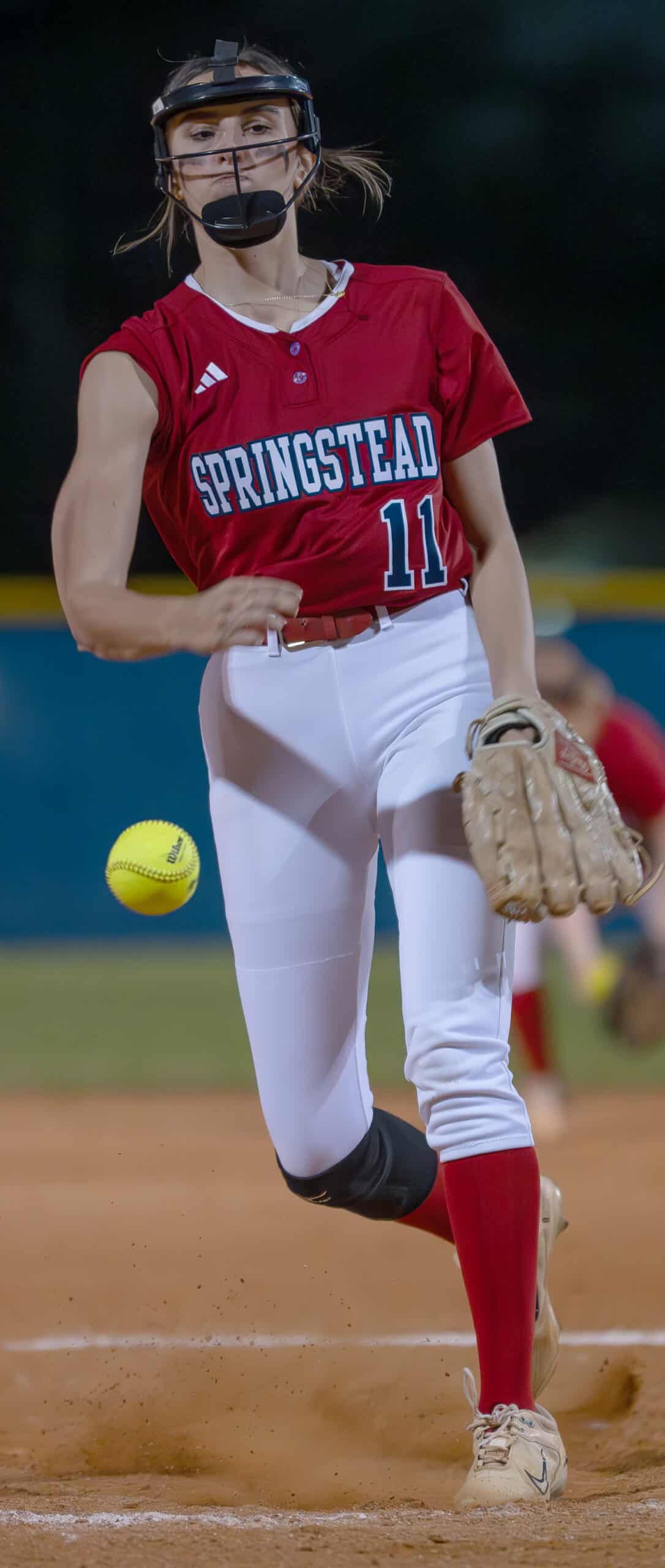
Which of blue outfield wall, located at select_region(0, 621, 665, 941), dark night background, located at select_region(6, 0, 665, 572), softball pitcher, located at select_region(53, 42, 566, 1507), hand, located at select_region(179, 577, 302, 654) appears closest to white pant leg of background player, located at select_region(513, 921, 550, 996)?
softball pitcher, located at select_region(53, 42, 566, 1507)

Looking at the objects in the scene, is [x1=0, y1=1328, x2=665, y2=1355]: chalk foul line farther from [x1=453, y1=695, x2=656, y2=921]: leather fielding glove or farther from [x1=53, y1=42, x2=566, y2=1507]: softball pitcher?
[x1=453, y1=695, x2=656, y2=921]: leather fielding glove

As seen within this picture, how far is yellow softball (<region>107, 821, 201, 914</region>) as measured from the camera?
2451 millimetres

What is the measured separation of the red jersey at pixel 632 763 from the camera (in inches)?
193

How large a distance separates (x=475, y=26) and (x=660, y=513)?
3769mm

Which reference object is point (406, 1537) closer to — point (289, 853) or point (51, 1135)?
point (289, 853)

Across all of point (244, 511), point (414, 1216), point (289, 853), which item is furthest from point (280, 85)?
point (414, 1216)

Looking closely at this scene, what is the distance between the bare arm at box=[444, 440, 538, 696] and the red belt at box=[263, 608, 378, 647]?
0.18 meters

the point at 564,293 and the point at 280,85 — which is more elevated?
the point at 280,85

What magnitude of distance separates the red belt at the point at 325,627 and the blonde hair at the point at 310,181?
604mm

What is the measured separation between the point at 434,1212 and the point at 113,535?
3.86 feet

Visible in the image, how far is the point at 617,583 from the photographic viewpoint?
27.2 feet

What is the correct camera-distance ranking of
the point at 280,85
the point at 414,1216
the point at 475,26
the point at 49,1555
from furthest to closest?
the point at 475,26, the point at 414,1216, the point at 280,85, the point at 49,1555

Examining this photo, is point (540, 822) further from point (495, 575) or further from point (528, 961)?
point (528, 961)

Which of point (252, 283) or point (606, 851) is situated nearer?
point (606, 851)
